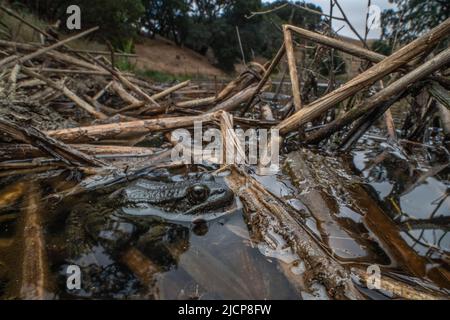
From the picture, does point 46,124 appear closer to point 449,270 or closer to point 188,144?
point 188,144

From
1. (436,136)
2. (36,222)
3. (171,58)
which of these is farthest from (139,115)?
(171,58)

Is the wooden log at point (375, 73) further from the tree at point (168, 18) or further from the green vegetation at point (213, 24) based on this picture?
the tree at point (168, 18)

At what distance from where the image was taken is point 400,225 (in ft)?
5.57

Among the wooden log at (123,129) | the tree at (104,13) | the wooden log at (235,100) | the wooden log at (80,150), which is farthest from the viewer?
the tree at (104,13)

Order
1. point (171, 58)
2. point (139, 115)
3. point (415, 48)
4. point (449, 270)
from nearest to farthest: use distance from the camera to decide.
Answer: point (449, 270) < point (415, 48) < point (139, 115) < point (171, 58)

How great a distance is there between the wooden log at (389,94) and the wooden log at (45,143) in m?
1.96

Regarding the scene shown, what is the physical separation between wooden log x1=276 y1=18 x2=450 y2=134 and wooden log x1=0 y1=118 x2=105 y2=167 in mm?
1550

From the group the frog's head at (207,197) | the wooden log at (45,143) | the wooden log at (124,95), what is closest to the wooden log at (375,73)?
the frog's head at (207,197)

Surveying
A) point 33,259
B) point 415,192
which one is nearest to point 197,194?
point 33,259

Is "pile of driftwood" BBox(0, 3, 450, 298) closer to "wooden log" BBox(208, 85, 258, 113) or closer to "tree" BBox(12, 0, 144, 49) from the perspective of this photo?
"wooden log" BBox(208, 85, 258, 113)

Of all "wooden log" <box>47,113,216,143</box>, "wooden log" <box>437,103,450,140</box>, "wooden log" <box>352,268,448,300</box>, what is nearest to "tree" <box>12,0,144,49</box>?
"wooden log" <box>47,113,216,143</box>

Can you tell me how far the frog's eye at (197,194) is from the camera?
1.71 meters
